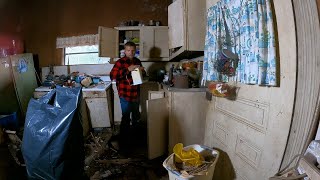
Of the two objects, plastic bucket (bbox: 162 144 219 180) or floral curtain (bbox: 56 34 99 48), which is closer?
plastic bucket (bbox: 162 144 219 180)

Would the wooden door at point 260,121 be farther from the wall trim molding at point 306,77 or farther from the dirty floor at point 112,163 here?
the dirty floor at point 112,163

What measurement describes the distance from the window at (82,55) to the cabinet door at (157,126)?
91.1 inches

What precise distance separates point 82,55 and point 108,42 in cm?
97

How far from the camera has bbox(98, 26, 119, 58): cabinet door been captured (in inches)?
139

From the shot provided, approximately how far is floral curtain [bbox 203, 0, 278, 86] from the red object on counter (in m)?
3.76

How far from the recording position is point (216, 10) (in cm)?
182

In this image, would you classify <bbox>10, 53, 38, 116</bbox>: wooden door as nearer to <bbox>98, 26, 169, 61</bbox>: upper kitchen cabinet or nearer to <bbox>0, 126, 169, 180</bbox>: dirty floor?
<bbox>0, 126, 169, 180</bbox>: dirty floor

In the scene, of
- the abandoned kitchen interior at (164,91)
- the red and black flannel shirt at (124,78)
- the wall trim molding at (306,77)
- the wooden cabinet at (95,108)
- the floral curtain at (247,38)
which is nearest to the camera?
the wall trim molding at (306,77)

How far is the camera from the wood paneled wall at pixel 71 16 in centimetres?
408

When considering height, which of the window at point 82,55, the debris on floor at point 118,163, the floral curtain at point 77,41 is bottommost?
the debris on floor at point 118,163

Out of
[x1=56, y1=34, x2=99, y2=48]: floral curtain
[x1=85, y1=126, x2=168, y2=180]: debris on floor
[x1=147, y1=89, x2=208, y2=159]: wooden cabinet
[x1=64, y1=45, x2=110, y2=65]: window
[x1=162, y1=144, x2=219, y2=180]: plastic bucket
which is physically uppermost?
[x1=56, y1=34, x2=99, y2=48]: floral curtain

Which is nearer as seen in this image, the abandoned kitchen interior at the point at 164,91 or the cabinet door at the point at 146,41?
the abandoned kitchen interior at the point at 164,91

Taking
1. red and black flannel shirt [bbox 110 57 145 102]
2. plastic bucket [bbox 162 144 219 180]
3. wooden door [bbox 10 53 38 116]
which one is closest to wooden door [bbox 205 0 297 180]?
plastic bucket [bbox 162 144 219 180]

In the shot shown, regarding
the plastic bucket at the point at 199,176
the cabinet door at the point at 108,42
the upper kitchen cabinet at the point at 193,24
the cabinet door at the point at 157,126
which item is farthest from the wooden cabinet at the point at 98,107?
the plastic bucket at the point at 199,176
